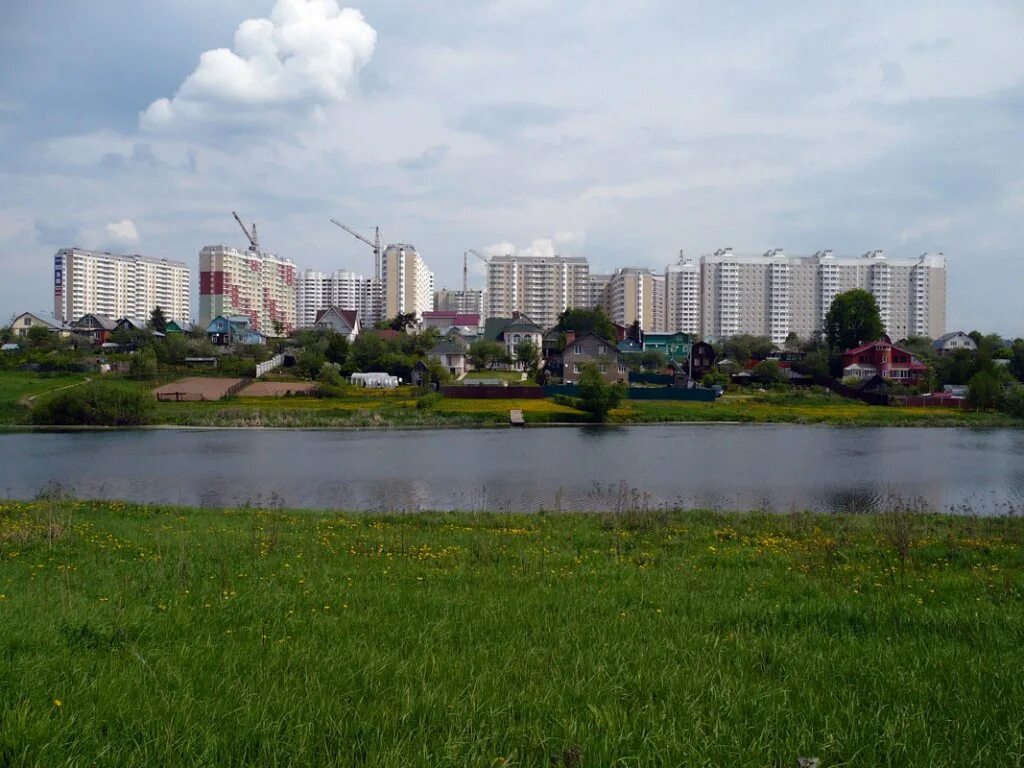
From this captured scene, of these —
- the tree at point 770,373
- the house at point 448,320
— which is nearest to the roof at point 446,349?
the tree at point 770,373

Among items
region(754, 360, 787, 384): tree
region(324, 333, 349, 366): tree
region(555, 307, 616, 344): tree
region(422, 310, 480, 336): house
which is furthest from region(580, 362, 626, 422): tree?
region(422, 310, 480, 336): house

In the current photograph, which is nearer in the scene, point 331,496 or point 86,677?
point 86,677

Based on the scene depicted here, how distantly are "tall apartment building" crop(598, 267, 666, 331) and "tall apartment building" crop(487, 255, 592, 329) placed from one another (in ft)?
24.2

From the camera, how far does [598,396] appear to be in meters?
41.0

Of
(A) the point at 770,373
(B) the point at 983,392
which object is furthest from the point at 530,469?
(A) the point at 770,373

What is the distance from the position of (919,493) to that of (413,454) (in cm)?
1646

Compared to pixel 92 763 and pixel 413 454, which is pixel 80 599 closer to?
pixel 92 763

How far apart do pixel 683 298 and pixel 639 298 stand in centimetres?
677

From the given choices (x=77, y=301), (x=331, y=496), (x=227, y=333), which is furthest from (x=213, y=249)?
(x=331, y=496)

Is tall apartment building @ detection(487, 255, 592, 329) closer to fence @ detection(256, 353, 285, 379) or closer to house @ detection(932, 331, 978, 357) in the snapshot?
house @ detection(932, 331, 978, 357)

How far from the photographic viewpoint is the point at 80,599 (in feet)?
16.3

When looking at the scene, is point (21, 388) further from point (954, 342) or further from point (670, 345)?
point (954, 342)

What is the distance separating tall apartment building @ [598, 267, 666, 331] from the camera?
4414 inches

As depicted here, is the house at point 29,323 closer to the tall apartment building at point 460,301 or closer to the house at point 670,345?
the house at point 670,345
